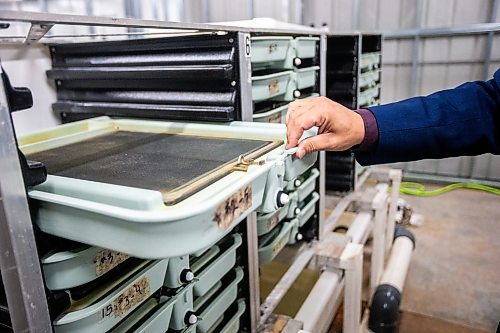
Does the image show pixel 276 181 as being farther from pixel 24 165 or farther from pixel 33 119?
pixel 33 119

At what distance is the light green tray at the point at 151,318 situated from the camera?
861mm

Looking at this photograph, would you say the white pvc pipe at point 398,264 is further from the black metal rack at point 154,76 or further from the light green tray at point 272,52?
the black metal rack at point 154,76

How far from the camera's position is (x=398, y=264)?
2445mm

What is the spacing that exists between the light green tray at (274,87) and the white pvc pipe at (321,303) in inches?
30.0

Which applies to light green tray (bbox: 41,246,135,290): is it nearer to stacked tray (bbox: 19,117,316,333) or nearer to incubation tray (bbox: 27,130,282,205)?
stacked tray (bbox: 19,117,316,333)

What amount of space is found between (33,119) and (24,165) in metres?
0.93

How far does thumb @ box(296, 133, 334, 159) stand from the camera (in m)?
0.79

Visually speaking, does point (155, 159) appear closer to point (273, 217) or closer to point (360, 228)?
point (273, 217)

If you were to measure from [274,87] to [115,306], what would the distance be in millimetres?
903

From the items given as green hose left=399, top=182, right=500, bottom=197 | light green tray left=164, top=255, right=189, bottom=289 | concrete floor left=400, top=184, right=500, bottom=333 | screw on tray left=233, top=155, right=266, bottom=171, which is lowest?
concrete floor left=400, top=184, right=500, bottom=333

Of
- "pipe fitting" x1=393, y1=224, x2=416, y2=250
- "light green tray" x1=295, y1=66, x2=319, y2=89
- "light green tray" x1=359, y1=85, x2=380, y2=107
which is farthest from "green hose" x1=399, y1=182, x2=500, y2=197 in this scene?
"light green tray" x1=295, y1=66, x2=319, y2=89

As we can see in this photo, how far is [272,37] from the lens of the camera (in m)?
1.32

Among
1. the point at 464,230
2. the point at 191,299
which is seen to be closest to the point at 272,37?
the point at 191,299

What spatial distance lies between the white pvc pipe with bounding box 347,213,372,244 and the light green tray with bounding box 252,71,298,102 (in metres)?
0.84
